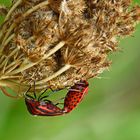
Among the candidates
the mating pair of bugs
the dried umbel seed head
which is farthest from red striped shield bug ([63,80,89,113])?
the dried umbel seed head

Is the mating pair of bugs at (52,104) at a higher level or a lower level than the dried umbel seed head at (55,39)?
lower

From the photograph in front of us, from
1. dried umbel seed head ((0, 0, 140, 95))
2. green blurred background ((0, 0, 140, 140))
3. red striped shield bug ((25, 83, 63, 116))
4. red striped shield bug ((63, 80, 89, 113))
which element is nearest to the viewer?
dried umbel seed head ((0, 0, 140, 95))

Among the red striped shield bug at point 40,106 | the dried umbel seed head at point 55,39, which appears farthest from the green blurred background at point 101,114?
the dried umbel seed head at point 55,39

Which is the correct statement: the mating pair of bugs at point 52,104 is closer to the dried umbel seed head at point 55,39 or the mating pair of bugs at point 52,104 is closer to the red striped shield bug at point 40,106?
the red striped shield bug at point 40,106

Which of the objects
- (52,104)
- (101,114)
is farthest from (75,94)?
(101,114)

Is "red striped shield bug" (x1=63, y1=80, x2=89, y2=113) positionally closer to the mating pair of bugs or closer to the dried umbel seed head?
the mating pair of bugs

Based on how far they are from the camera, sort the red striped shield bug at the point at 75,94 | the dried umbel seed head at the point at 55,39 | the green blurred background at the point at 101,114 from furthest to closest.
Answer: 1. the green blurred background at the point at 101,114
2. the red striped shield bug at the point at 75,94
3. the dried umbel seed head at the point at 55,39

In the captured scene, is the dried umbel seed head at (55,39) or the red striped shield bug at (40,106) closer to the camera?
the dried umbel seed head at (55,39)
